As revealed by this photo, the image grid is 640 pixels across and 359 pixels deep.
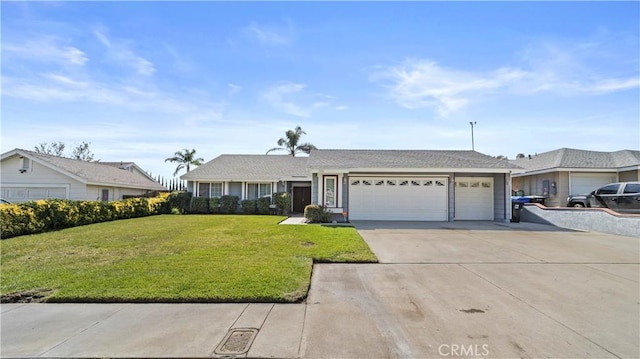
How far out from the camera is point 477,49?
1035 centimetres

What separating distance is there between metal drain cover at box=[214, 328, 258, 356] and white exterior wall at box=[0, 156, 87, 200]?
785 inches

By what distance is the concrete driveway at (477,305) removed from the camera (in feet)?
11.1

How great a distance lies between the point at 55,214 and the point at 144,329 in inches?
480

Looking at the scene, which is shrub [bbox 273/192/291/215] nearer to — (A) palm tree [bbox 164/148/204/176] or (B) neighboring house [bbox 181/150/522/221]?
(B) neighboring house [bbox 181/150/522/221]

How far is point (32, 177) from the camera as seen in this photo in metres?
18.4

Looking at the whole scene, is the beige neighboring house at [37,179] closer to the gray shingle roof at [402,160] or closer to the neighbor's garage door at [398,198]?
the gray shingle roof at [402,160]

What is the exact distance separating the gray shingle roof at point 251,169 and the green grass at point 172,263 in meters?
10.8

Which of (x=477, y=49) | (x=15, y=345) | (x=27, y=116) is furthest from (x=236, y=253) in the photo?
(x=27, y=116)

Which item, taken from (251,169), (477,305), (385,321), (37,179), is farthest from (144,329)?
(37,179)

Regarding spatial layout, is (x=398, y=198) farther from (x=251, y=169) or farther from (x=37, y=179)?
(x=37, y=179)

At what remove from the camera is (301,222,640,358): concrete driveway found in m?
3.39

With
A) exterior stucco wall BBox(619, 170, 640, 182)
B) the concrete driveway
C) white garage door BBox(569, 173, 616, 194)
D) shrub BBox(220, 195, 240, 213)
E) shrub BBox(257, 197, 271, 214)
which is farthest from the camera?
shrub BBox(220, 195, 240, 213)

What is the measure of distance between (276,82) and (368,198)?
7.47m

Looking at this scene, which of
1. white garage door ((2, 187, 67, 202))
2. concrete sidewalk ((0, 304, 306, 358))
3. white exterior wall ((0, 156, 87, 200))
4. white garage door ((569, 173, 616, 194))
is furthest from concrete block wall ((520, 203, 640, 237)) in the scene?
white garage door ((2, 187, 67, 202))
